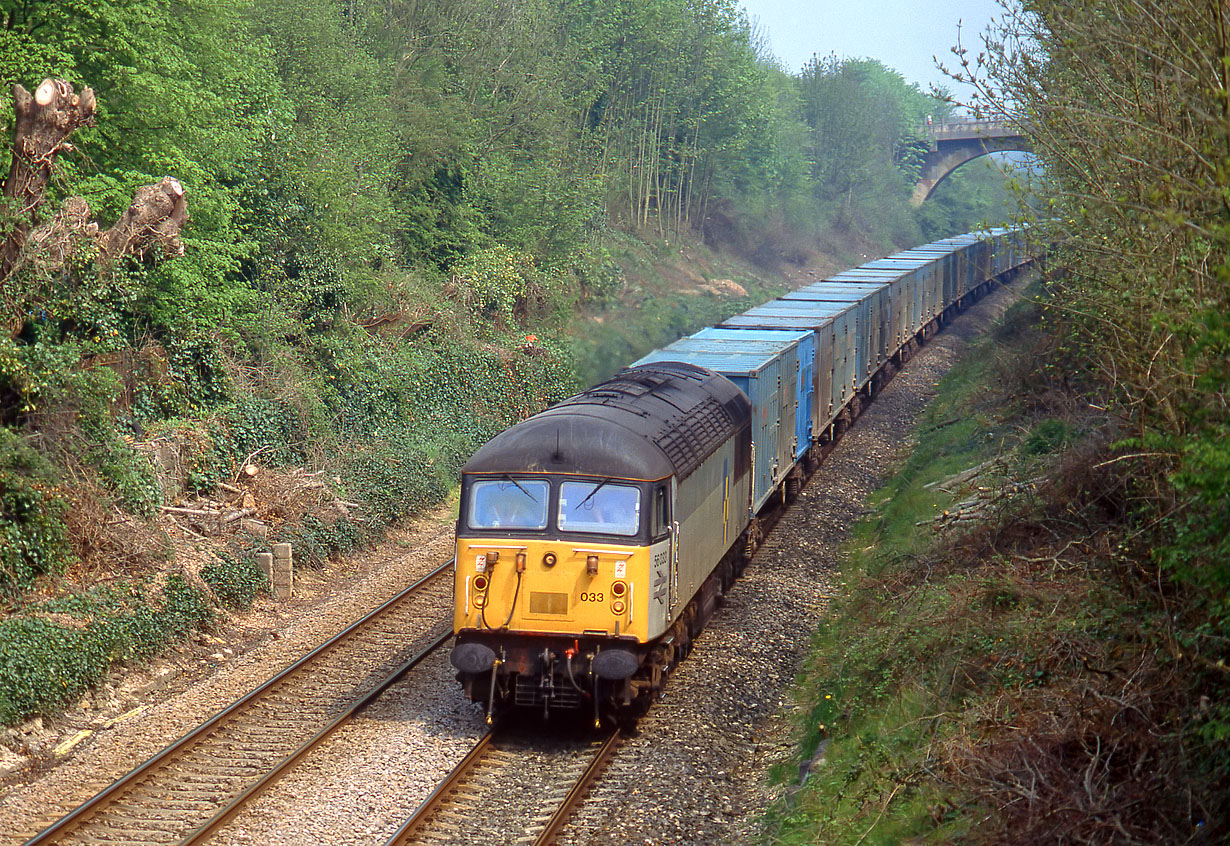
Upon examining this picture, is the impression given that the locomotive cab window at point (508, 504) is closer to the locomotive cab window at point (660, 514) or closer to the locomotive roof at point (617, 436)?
the locomotive roof at point (617, 436)

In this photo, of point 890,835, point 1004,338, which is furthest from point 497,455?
point 1004,338

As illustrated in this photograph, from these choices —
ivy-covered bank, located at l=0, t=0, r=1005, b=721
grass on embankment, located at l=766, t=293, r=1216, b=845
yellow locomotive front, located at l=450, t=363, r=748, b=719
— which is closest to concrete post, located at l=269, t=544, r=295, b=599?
ivy-covered bank, located at l=0, t=0, r=1005, b=721

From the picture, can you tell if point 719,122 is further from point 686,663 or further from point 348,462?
point 686,663

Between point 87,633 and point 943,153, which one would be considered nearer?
point 87,633

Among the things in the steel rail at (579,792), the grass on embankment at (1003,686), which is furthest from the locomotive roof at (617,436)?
the grass on embankment at (1003,686)

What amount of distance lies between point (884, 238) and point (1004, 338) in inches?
1915

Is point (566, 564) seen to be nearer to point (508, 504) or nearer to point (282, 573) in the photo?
point (508, 504)

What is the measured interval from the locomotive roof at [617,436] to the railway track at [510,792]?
283 centimetres

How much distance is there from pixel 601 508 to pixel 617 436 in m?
0.78

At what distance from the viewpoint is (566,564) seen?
1120cm

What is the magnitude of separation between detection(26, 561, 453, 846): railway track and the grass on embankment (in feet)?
15.7

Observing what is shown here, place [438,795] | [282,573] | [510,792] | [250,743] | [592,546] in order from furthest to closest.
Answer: [282,573] < [250,743] < [592,546] < [510,792] < [438,795]

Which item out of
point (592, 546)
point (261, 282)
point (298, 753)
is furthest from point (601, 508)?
point (261, 282)

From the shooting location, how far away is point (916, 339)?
3850 cm
